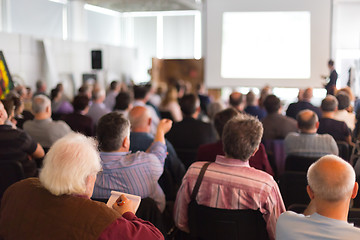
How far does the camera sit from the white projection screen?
975 centimetres

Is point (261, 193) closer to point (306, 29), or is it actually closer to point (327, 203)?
point (327, 203)

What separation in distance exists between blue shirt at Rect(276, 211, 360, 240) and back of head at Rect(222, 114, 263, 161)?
62cm

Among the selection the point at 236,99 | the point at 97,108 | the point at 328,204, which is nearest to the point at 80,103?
the point at 97,108

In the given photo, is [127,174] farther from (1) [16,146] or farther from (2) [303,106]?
(2) [303,106]

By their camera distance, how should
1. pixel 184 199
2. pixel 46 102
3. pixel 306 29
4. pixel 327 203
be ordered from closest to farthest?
pixel 327 203
pixel 184 199
pixel 46 102
pixel 306 29

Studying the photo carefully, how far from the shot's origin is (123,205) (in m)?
1.80

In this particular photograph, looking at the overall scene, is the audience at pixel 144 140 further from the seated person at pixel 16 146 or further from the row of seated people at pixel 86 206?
the row of seated people at pixel 86 206

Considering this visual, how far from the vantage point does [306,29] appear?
979 cm

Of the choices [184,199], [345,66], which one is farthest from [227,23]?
[184,199]

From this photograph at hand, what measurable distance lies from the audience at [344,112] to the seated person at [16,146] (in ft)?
11.8

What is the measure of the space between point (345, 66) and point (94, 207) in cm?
1012

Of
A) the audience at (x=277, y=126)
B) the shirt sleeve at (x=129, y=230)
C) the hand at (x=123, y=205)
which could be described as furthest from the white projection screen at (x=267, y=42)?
the shirt sleeve at (x=129, y=230)

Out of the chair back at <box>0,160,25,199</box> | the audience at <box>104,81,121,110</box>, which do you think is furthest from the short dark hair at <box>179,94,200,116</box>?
the audience at <box>104,81,121,110</box>

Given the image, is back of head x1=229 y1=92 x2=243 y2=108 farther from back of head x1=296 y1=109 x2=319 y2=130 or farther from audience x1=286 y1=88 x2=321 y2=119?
back of head x1=296 y1=109 x2=319 y2=130
